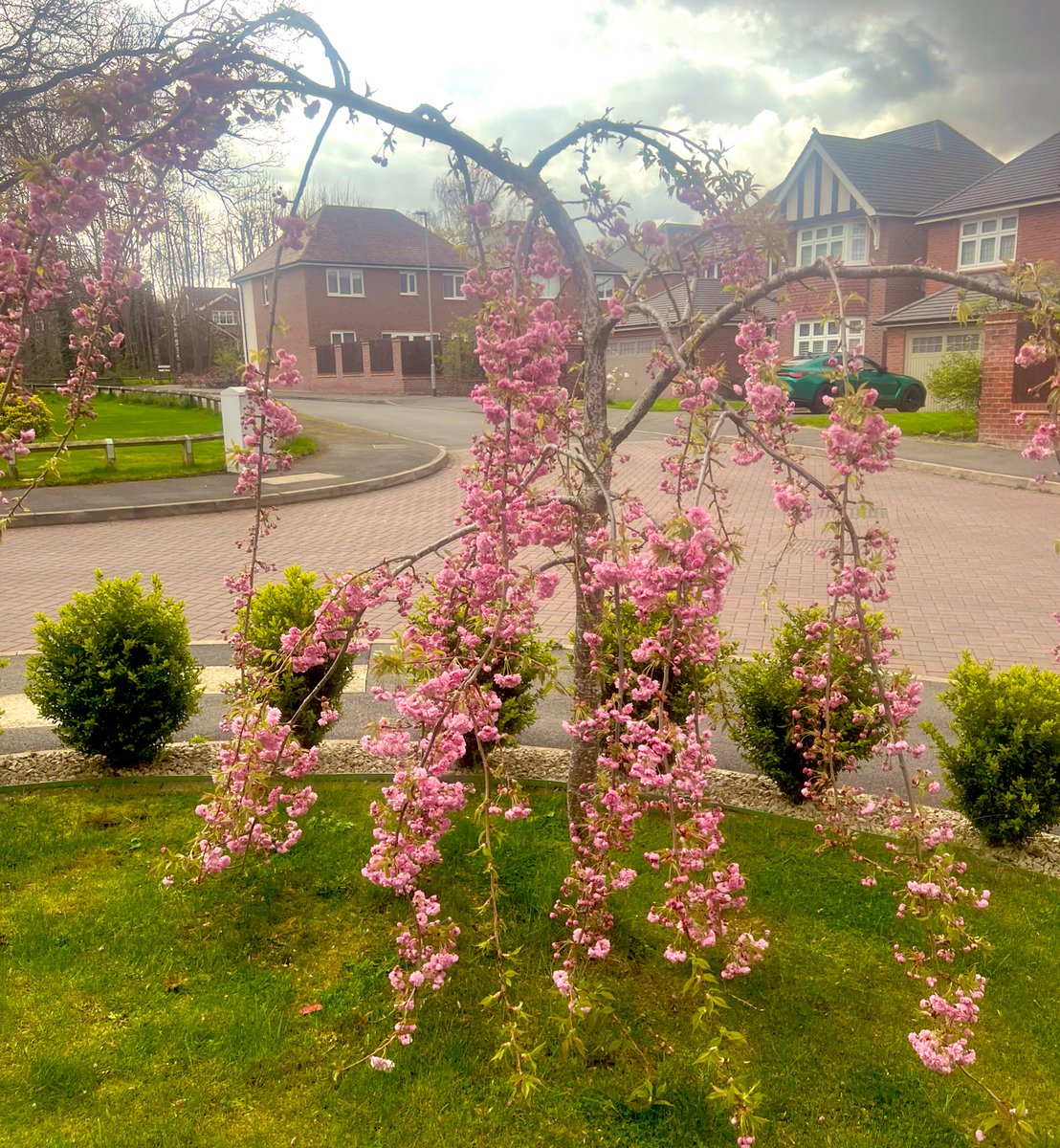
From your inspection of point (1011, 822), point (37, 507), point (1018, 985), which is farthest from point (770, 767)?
point (37, 507)

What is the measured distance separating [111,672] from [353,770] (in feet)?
5.21

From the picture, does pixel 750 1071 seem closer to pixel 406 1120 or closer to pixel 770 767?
pixel 406 1120

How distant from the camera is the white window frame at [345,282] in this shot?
4997cm

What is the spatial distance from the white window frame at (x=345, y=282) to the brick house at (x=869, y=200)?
75.3 ft

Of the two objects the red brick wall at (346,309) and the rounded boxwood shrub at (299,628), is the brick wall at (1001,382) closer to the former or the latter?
the rounded boxwood shrub at (299,628)

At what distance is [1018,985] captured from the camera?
3.98 m

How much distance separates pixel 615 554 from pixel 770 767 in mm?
3033

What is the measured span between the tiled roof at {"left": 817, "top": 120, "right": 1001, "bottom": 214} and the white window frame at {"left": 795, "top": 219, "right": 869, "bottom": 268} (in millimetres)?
1190

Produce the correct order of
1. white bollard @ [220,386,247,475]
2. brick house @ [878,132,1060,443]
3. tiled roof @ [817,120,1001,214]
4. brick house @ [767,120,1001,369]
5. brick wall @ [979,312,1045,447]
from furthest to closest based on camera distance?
1. tiled roof @ [817,120,1001,214]
2. brick house @ [767,120,1001,369]
3. brick house @ [878,132,1060,443]
4. brick wall @ [979,312,1045,447]
5. white bollard @ [220,386,247,475]

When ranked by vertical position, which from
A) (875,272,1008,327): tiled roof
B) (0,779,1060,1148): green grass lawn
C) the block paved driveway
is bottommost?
(0,779,1060,1148): green grass lawn

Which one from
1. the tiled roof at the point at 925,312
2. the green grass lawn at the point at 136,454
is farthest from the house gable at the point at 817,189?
the green grass lawn at the point at 136,454

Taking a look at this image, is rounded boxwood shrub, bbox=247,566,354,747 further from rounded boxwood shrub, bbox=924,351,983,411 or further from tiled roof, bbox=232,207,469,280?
tiled roof, bbox=232,207,469,280

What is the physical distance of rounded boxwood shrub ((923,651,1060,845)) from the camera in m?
4.83

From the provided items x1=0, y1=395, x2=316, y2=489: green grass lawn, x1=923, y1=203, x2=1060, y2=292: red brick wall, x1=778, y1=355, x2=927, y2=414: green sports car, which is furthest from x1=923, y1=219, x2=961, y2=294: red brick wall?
x1=0, y1=395, x2=316, y2=489: green grass lawn
